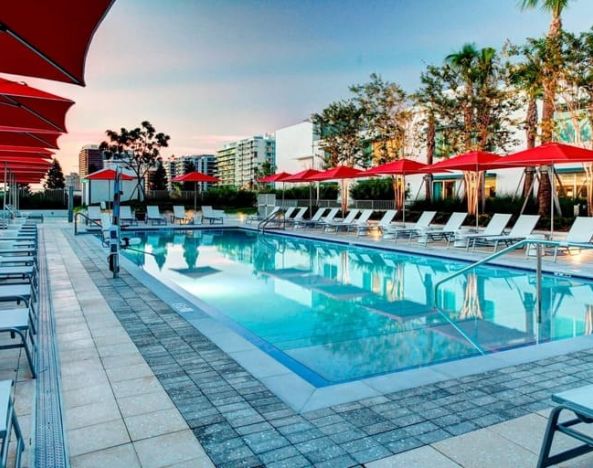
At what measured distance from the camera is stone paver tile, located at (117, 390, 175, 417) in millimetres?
3318

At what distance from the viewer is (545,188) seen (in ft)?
53.2

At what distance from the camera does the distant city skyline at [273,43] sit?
18.7m

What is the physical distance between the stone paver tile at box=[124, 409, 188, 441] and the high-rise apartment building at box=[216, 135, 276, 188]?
11285cm

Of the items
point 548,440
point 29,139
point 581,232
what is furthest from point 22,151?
point 581,232

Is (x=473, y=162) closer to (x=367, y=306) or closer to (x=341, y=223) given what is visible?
(x=341, y=223)

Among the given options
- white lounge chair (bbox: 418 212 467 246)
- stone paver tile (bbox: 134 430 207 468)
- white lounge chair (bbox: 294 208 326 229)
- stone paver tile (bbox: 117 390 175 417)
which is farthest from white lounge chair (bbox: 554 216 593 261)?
white lounge chair (bbox: 294 208 326 229)

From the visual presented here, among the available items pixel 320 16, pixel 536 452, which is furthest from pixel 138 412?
pixel 320 16

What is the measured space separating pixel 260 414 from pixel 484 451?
1381 mm

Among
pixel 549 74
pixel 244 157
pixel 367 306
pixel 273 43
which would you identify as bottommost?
pixel 367 306

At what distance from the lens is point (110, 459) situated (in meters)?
2.71

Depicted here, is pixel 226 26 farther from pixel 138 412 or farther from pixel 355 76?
pixel 138 412

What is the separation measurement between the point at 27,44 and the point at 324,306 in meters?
5.28

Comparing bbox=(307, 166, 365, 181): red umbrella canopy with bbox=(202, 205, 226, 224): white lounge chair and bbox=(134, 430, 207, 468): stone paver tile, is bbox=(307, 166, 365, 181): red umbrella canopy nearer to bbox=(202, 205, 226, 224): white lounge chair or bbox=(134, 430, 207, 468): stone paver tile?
bbox=(202, 205, 226, 224): white lounge chair

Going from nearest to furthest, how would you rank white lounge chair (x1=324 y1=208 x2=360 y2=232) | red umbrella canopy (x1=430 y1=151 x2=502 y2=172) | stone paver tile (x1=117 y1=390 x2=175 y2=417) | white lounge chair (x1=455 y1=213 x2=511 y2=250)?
stone paver tile (x1=117 y1=390 x2=175 y2=417)
white lounge chair (x1=455 y1=213 x2=511 y2=250)
red umbrella canopy (x1=430 y1=151 x2=502 y2=172)
white lounge chair (x1=324 y1=208 x2=360 y2=232)
